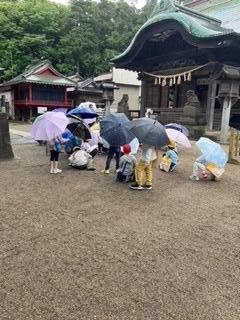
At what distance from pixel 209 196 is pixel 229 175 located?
2.09 metres

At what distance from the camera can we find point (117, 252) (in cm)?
362

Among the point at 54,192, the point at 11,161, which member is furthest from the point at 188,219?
the point at 11,161

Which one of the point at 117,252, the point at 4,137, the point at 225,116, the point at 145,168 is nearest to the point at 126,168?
the point at 145,168

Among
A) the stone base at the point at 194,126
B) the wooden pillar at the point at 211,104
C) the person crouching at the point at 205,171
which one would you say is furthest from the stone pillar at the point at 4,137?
the wooden pillar at the point at 211,104

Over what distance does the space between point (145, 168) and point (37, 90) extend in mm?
25552

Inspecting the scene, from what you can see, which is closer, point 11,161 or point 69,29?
point 11,161

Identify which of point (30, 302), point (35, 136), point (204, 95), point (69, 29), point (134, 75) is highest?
point (69, 29)

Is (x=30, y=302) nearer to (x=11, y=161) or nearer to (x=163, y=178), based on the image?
(x=163, y=178)

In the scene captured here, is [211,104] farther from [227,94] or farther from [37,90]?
[37,90]

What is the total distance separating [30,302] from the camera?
2693 mm

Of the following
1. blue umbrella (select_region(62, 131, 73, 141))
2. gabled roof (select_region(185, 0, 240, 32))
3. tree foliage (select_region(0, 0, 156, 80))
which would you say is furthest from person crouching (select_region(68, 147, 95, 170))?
tree foliage (select_region(0, 0, 156, 80))

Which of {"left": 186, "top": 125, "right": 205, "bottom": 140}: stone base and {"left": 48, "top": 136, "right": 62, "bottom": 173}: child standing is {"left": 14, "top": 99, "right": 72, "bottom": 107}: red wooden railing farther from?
{"left": 48, "top": 136, "right": 62, "bottom": 173}: child standing

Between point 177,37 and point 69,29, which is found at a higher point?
point 69,29

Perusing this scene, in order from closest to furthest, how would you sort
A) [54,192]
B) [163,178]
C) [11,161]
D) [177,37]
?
1. [54,192]
2. [163,178]
3. [11,161]
4. [177,37]
